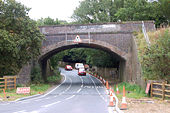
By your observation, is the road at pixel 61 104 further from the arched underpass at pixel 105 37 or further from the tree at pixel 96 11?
the tree at pixel 96 11

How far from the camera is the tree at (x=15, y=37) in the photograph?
805 inches

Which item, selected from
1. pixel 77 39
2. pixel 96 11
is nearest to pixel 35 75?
pixel 77 39

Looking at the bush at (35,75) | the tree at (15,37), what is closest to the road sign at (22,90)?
the tree at (15,37)

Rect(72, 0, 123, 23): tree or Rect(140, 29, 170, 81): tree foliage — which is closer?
Rect(140, 29, 170, 81): tree foliage

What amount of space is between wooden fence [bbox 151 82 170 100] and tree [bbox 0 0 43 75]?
12711 millimetres

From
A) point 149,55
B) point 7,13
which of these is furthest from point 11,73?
point 149,55

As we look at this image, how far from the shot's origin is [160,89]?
49.6ft

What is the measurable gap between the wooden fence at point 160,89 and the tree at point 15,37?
1271 cm

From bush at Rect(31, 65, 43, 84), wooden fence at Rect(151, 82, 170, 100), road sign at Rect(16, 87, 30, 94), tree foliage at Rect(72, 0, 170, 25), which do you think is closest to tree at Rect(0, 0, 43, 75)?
bush at Rect(31, 65, 43, 84)

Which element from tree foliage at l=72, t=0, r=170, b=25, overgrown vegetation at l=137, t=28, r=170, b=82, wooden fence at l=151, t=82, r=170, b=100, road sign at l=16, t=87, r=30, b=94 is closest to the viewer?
wooden fence at l=151, t=82, r=170, b=100

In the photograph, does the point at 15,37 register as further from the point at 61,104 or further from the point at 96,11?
the point at 96,11

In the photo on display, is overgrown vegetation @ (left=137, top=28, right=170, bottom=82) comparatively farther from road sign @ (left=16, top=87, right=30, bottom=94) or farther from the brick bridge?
road sign @ (left=16, top=87, right=30, bottom=94)

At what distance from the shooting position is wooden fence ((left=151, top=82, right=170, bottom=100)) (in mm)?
14546

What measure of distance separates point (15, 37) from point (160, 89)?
14.1 meters
